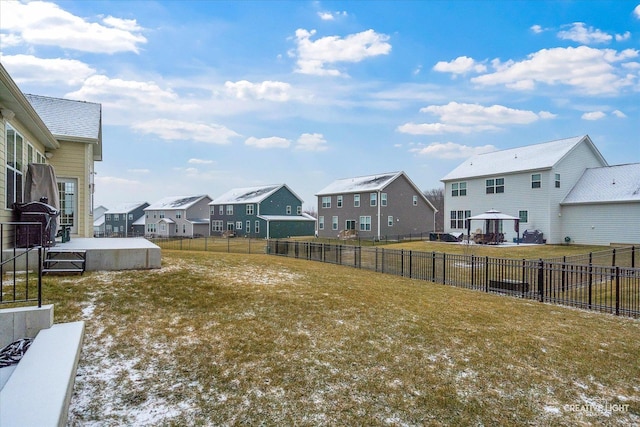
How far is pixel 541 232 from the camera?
27.0 m

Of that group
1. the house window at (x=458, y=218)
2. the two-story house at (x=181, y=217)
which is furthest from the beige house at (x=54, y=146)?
the two-story house at (x=181, y=217)

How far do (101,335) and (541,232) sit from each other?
2915 centimetres

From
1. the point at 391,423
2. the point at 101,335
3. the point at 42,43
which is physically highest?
the point at 42,43

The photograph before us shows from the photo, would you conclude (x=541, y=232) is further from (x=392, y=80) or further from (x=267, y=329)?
(x=267, y=329)

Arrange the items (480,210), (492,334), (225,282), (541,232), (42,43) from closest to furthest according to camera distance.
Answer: (492,334) → (225,282) → (42,43) → (541,232) → (480,210)

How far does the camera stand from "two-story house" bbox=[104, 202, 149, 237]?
210 ft

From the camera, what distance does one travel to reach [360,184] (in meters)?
41.9

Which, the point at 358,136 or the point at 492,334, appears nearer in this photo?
the point at 492,334

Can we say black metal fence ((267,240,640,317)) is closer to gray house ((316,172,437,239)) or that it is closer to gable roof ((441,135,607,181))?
gable roof ((441,135,607,181))

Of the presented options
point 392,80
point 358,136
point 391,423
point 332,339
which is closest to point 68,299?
point 332,339

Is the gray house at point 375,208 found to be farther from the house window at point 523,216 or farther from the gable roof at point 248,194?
the house window at point 523,216

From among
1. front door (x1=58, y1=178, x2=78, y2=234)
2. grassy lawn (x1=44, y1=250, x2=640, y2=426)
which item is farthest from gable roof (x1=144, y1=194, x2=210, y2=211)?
grassy lawn (x1=44, y1=250, x2=640, y2=426)

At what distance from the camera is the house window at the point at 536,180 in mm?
27391

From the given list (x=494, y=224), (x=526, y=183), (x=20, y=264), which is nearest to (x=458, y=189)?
(x=494, y=224)
